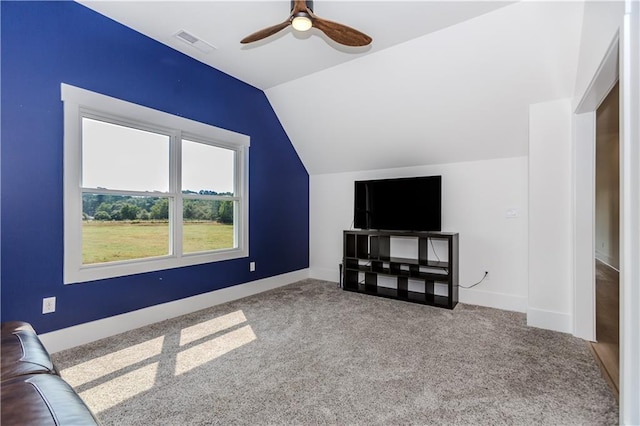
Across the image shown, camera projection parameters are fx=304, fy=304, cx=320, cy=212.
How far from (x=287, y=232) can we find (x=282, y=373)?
2.81m

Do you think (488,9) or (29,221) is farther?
(488,9)

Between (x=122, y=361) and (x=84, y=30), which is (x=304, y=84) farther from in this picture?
(x=122, y=361)

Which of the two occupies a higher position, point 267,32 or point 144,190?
point 267,32

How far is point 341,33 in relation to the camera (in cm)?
239

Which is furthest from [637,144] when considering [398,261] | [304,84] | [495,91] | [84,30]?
[84,30]

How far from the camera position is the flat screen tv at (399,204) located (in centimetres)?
387

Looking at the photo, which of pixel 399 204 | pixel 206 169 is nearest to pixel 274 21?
pixel 206 169

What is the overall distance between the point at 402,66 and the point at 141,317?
12.2ft

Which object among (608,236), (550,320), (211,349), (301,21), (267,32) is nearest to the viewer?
(301,21)

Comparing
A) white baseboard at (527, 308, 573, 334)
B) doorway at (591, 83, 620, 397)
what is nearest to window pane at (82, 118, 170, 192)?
white baseboard at (527, 308, 573, 334)

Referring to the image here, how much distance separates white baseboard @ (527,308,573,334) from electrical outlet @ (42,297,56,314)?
429 cm

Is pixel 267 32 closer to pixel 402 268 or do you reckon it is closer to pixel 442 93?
pixel 442 93

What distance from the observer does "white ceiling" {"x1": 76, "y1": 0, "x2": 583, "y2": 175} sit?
2586 mm

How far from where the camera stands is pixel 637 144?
4.52ft
